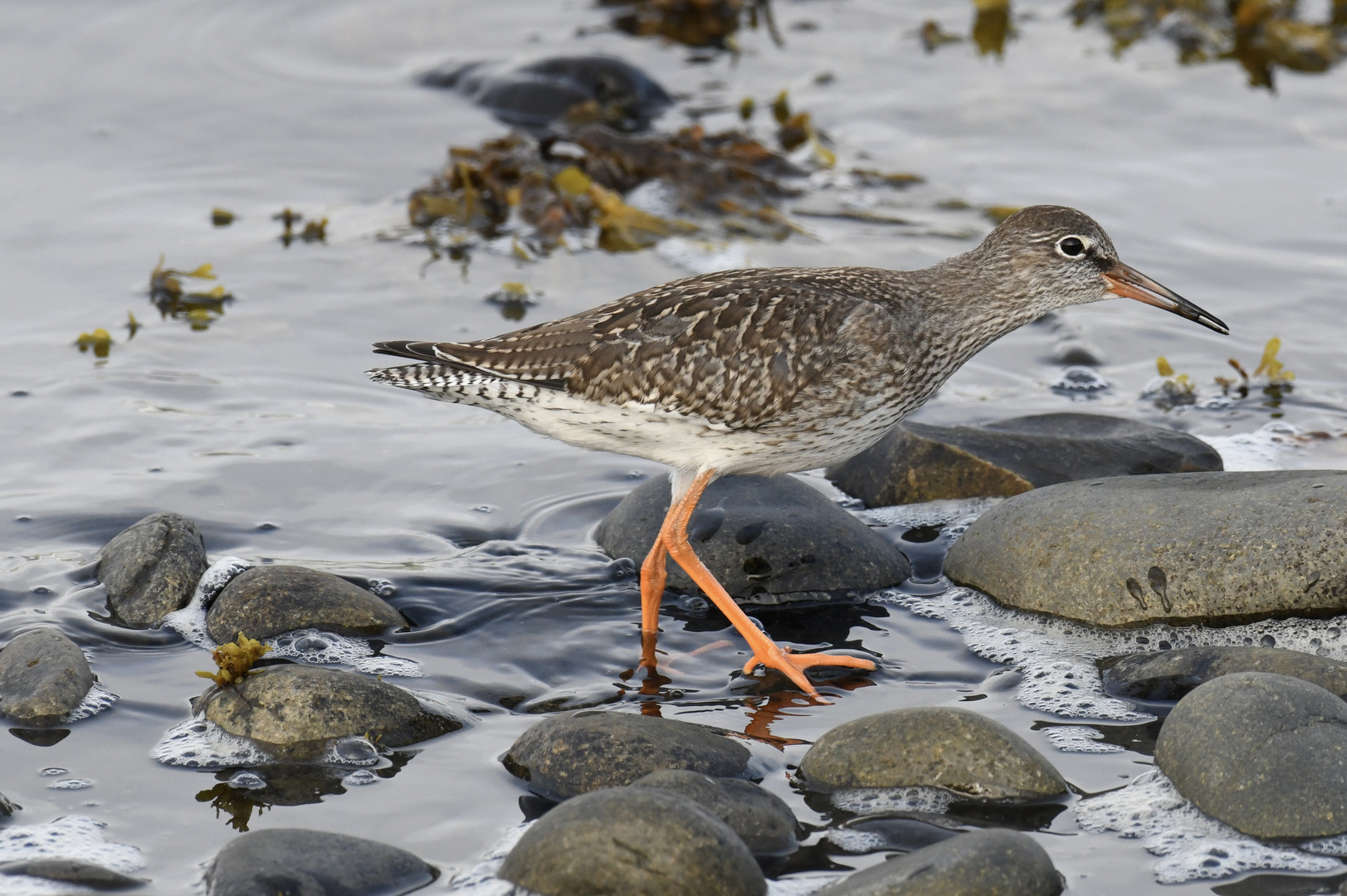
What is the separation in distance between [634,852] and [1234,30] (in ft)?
46.5

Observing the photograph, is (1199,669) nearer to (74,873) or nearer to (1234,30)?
(74,873)

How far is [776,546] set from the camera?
835 cm

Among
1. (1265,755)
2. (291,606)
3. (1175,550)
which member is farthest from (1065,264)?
(291,606)

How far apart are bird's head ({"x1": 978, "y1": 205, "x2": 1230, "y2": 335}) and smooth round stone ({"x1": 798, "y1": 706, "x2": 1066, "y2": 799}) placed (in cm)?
312

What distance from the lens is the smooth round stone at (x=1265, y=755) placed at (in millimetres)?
5820

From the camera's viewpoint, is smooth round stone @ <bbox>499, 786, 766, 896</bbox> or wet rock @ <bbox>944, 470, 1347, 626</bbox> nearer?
smooth round stone @ <bbox>499, 786, 766, 896</bbox>

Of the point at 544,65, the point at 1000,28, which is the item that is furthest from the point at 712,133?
the point at 1000,28

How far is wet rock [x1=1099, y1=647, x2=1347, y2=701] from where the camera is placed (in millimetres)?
6730

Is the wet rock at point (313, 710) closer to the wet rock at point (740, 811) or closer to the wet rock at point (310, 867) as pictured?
the wet rock at point (310, 867)

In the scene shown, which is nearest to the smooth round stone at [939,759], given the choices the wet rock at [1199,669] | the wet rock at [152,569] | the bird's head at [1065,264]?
the wet rock at [1199,669]

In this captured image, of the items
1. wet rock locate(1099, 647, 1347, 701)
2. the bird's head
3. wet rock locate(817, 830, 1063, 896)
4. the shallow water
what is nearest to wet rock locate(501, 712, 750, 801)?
the shallow water

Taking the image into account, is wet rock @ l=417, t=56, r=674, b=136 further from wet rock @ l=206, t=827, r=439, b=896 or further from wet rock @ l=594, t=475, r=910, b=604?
wet rock @ l=206, t=827, r=439, b=896

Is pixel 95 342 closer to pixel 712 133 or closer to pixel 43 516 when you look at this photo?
pixel 43 516

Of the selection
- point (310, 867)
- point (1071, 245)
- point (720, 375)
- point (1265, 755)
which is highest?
point (1071, 245)
